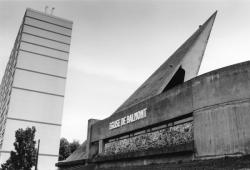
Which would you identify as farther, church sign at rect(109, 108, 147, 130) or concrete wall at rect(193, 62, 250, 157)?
church sign at rect(109, 108, 147, 130)

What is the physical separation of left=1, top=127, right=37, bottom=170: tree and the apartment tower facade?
10463mm

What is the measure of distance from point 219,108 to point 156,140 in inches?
182

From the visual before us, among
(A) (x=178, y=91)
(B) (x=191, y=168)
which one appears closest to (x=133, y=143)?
(A) (x=178, y=91)

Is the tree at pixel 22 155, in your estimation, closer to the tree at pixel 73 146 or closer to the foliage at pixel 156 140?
the foliage at pixel 156 140

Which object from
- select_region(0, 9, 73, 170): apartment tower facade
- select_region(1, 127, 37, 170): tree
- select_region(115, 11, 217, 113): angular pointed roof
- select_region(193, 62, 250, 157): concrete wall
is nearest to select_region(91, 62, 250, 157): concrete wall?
select_region(193, 62, 250, 157): concrete wall

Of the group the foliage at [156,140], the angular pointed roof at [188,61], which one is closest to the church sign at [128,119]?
the foliage at [156,140]

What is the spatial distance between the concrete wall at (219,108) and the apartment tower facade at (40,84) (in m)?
24.6

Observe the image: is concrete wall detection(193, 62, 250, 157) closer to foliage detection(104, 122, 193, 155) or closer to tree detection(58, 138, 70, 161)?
foliage detection(104, 122, 193, 155)

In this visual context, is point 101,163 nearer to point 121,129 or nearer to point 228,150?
point 121,129

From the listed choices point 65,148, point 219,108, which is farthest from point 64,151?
point 219,108

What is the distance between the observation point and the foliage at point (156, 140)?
12.5 meters

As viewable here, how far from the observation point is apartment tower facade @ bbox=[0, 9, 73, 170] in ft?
110

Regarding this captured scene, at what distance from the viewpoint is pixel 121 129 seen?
1753 cm

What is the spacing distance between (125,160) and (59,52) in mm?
25494
